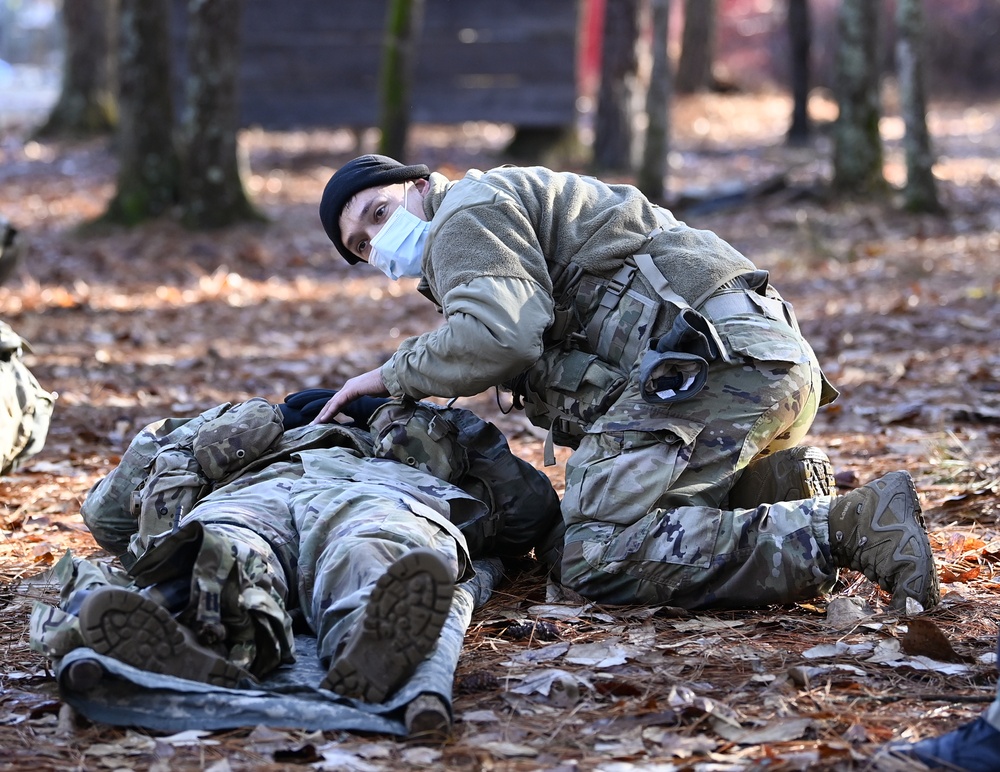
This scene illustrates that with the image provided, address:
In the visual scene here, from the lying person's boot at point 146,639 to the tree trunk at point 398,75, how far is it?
38.7ft

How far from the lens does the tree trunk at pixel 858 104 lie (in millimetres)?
11977

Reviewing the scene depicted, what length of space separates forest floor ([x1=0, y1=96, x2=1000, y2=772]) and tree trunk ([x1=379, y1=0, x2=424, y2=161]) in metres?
1.28

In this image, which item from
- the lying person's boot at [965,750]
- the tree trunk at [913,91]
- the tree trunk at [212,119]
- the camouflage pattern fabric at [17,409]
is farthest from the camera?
the tree trunk at [212,119]

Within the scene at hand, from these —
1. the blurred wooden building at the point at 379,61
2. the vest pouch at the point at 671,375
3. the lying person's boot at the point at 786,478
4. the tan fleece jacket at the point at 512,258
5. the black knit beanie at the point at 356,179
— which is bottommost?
the lying person's boot at the point at 786,478

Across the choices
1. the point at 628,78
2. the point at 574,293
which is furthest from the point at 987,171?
the point at 574,293

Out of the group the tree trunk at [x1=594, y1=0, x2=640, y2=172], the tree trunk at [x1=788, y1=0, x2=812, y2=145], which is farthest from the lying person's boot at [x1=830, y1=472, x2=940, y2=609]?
the tree trunk at [x1=788, y1=0, x2=812, y2=145]

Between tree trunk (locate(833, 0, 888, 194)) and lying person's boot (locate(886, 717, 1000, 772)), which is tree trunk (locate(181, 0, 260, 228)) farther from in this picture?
lying person's boot (locate(886, 717, 1000, 772))

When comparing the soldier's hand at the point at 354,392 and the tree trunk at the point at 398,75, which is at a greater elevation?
the tree trunk at the point at 398,75

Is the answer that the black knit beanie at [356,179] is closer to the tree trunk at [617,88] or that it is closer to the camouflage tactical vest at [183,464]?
the camouflage tactical vest at [183,464]

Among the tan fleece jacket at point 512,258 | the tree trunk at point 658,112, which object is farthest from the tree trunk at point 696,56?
the tan fleece jacket at point 512,258

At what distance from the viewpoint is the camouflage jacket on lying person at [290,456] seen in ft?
12.6

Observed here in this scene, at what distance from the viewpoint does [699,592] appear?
12.0 feet

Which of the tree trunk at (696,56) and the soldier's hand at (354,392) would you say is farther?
the tree trunk at (696,56)

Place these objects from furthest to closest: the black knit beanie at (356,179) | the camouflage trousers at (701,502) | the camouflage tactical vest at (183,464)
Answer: the black knit beanie at (356,179) < the camouflage tactical vest at (183,464) < the camouflage trousers at (701,502)
